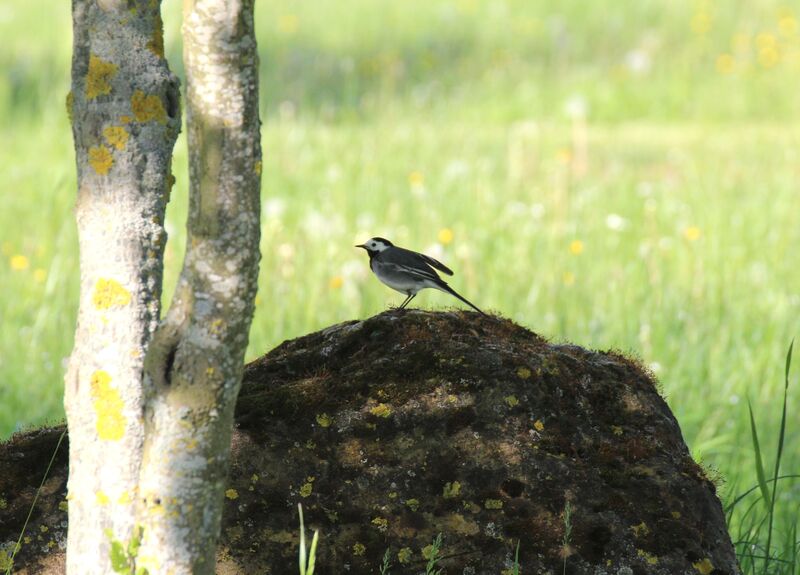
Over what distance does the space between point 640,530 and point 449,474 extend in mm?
463

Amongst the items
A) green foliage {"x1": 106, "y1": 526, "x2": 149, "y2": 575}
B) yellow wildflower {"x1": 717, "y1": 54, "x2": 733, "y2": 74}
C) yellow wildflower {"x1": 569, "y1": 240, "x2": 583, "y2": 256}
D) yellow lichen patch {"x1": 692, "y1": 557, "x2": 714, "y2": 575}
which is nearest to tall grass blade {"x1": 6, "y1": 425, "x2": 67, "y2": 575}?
green foliage {"x1": 106, "y1": 526, "x2": 149, "y2": 575}

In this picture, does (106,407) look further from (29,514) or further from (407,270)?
(407,270)

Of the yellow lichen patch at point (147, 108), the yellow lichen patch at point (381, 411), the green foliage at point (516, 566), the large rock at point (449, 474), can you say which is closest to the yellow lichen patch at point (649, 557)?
the large rock at point (449, 474)

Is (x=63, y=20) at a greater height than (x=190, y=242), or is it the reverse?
(x=63, y=20)

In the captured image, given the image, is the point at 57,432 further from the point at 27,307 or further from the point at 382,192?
the point at 382,192

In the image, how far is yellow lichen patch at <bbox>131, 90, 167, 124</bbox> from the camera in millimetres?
2336

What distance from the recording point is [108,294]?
2.31 metres

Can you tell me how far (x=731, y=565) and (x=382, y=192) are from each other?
17.7 ft

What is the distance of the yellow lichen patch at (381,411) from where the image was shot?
8.91ft

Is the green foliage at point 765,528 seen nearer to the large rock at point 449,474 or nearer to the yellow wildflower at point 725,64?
the large rock at point 449,474

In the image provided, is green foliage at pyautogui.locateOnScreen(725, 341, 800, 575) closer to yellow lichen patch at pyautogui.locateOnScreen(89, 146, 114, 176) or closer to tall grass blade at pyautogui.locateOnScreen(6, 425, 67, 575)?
yellow lichen patch at pyautogui.locateOnScreen(89, 146, 114, 176)

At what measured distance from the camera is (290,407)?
2744 millimetres

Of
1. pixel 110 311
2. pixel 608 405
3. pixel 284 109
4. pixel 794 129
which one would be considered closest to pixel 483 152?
pixel 284 109

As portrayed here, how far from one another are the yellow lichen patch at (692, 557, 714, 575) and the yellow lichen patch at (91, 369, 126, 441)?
1349mm
